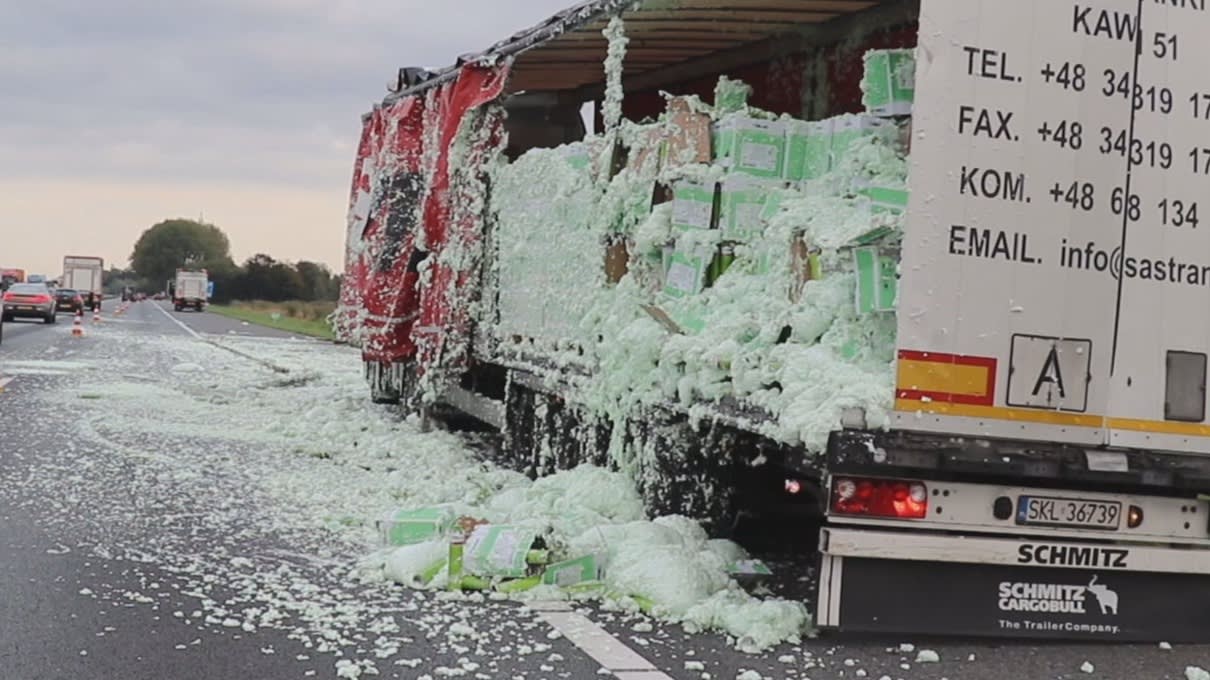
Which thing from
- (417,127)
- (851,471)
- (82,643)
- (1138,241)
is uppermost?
(417,127)

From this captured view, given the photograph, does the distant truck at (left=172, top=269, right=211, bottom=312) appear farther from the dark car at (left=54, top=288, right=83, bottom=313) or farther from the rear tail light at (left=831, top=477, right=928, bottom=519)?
the rear tail light at (left=831, top=477, right=928, bottom=519)

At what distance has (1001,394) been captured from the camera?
543cm

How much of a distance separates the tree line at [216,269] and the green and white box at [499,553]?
90798 millimetres

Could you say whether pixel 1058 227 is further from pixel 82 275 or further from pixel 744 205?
pixel 82 275

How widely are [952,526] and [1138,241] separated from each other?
1.44 m

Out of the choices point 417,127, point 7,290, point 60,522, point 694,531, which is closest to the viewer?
point 694,531

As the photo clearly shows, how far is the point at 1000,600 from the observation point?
5715 mm

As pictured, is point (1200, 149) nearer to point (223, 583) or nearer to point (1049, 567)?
point (1049, 567)

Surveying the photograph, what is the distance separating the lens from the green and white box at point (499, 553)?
654cm

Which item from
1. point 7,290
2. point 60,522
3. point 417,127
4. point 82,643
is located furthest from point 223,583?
point 7,290

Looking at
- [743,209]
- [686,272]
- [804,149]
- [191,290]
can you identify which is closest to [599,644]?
[686,272]

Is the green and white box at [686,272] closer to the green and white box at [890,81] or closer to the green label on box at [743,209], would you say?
the green label on box at [743,209]

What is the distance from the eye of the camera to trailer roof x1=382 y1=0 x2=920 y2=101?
841cm

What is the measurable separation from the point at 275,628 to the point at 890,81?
377cm
